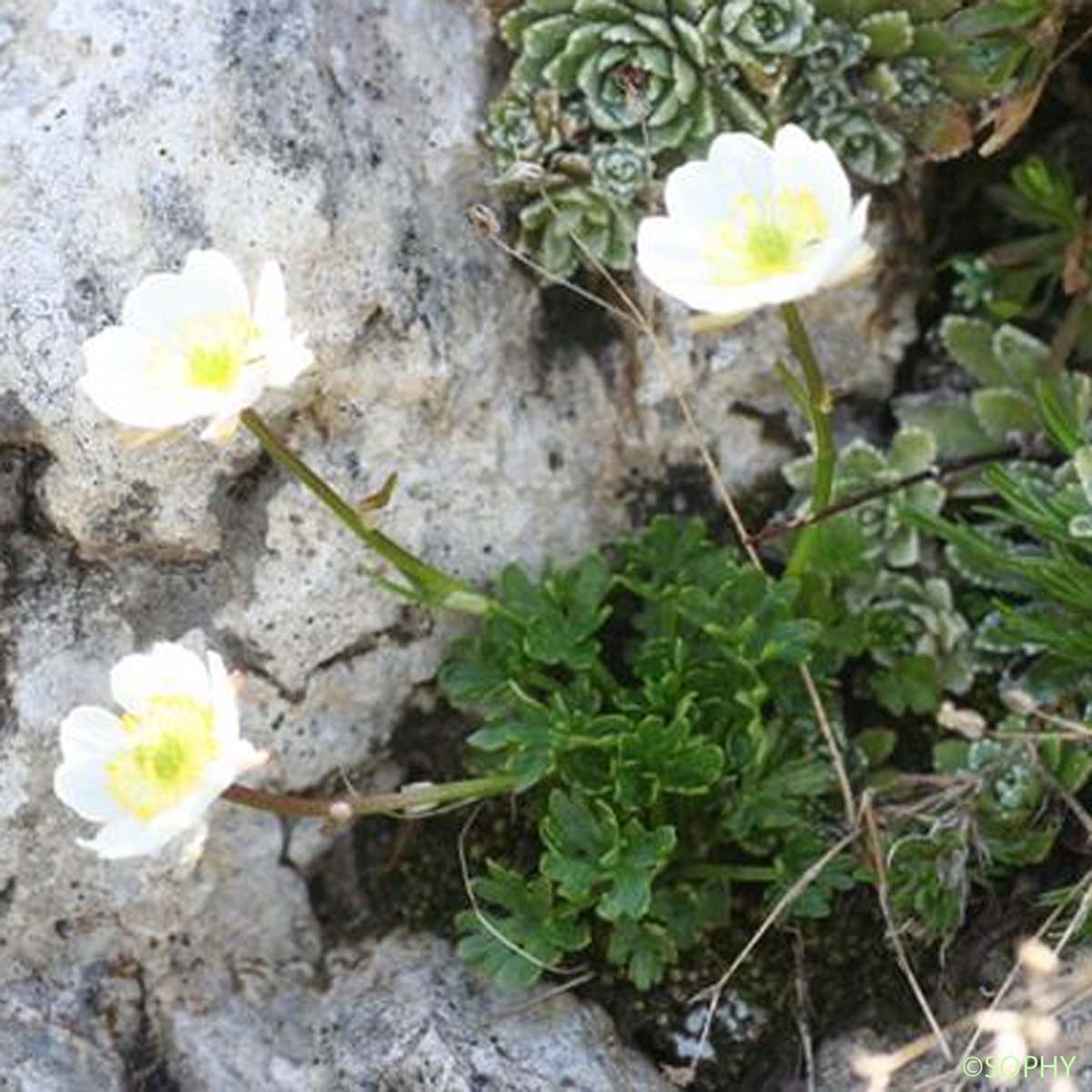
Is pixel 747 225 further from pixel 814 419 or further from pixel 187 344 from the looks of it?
pixel 187 344

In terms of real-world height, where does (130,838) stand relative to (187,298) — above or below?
below

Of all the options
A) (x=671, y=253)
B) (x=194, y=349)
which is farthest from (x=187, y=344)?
(x=671, y=253)

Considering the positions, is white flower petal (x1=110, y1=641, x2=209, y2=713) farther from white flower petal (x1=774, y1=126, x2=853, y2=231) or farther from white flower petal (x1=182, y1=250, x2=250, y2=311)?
white flower petal (x1=774, y1=126, x2=853, y2=231)

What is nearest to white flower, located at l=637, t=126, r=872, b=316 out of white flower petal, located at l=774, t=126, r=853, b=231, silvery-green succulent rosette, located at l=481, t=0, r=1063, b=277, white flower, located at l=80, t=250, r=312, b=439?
white flower petal, located at l=774, t=126, r=853, b=231

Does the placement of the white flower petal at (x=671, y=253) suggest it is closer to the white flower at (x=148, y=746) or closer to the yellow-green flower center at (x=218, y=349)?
the yellow-green flower center at (x=218, y=349)

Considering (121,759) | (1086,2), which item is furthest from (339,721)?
(1086,2)
